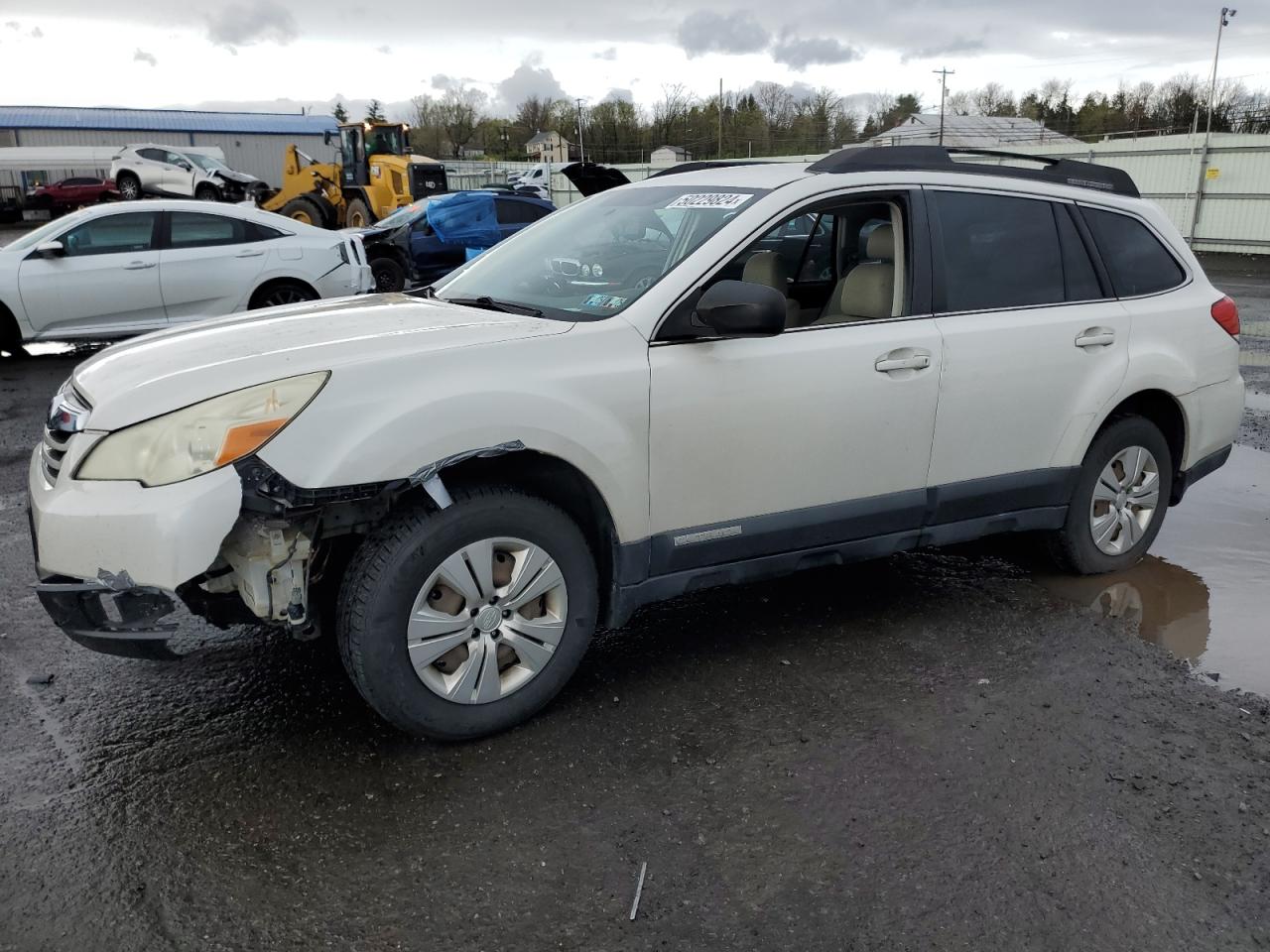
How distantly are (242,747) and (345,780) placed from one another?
42 centimetres

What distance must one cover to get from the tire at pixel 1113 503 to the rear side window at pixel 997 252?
74 cm

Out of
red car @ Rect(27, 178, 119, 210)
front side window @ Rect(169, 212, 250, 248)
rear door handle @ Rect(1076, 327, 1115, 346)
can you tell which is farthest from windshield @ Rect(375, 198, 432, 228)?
red car @ Rect(27, 178, 119, 210)

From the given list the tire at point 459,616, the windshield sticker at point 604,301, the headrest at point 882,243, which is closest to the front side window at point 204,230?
the windshield sticker at point 604,301

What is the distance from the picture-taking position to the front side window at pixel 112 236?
33.0 ft

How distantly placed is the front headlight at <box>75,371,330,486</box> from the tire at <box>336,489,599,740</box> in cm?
45

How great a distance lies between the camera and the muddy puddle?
4.02m

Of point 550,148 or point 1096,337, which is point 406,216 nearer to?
point 1096,337

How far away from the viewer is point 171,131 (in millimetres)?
59656

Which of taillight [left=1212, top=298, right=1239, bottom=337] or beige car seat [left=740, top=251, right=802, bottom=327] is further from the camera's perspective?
taillight [left=1212, top=298, right=1239, bottom=337]

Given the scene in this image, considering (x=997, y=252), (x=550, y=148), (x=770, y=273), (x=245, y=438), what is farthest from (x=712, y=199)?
(x=550, y=148)

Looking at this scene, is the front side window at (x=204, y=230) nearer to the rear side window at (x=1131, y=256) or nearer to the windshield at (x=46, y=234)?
the windshield at (x=46, y=234)

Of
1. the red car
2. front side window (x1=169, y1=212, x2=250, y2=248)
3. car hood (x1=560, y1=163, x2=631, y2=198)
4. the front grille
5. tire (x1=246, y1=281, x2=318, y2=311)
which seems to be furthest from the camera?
the red car

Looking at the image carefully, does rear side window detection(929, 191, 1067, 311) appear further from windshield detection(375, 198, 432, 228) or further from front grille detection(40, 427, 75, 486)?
windshield detection(375, 198, 432, 228)

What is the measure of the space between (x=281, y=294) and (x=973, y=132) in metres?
52.5
